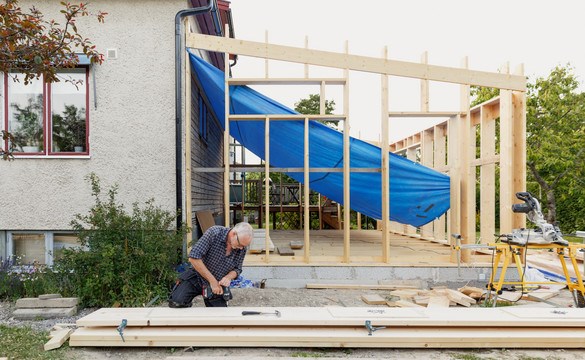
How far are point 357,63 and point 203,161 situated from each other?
12.2 feet

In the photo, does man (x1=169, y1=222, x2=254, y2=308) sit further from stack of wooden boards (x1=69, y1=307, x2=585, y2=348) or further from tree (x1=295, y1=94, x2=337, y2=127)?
tree (x1=295, y1=94, x2=337, y2=127)

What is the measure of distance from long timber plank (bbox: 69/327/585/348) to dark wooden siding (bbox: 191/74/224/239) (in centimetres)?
292

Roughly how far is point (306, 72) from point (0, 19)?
158 inches

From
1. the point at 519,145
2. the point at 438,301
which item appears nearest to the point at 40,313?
the point at 438,301

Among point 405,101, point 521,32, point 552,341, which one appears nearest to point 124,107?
point 405,101

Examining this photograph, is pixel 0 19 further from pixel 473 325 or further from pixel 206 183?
pixel 206 183

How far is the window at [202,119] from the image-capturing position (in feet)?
26.5

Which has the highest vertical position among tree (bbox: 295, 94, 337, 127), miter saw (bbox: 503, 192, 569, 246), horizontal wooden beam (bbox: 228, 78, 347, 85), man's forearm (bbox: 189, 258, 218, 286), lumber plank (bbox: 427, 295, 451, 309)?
tree (bbox: 295, 94, 337, 127)

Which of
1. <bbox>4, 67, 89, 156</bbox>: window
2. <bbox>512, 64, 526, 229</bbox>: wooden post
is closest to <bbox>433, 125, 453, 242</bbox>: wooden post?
<bbox>512, 64, 526, 229</bbox>: wooden post

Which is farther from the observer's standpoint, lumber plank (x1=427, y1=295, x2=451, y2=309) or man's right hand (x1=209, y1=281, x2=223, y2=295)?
lumber plank (x1=427, y1=295, x2=451, y2=309)

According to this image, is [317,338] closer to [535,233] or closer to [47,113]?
[535,233]

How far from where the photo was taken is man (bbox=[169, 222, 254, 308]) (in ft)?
13.6

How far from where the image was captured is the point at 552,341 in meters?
3.97

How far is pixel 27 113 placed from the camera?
Answer: 6285 millimetres
